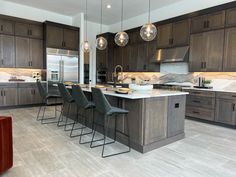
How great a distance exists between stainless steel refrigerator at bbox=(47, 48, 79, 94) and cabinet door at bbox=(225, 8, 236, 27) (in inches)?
209

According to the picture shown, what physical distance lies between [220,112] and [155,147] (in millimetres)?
2402

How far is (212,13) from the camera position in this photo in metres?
4.62

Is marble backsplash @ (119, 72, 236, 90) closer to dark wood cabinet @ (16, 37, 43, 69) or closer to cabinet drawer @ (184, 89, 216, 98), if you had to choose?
cabinet drawer @ (184, 89, 216, 98)

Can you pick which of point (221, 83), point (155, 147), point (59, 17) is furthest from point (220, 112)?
point (59, 17)

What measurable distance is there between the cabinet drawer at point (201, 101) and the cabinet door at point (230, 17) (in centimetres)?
192

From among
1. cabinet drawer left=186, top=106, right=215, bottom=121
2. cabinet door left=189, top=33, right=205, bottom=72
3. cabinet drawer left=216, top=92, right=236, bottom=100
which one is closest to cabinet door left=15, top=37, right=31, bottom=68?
cabinet door left=189, top=33, right=205, bottom=72

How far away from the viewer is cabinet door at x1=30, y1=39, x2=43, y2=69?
21.1 ft

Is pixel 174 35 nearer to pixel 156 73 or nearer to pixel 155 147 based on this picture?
pixel 156 73

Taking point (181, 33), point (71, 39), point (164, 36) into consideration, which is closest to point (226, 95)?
point (181, 33)

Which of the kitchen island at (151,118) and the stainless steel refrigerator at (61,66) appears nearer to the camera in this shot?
the kitchen island at (151,118)

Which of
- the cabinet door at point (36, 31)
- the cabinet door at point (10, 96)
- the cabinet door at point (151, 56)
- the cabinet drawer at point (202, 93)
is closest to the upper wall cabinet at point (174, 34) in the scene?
the cabinet door at point (151, 56)

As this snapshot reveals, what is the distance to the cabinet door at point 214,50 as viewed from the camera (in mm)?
4492

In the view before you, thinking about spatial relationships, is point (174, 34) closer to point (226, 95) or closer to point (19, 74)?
point (226, 95)

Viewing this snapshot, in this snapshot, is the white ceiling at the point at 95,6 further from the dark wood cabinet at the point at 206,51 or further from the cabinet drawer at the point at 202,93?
the cabinet drawer at the point at 202,93
